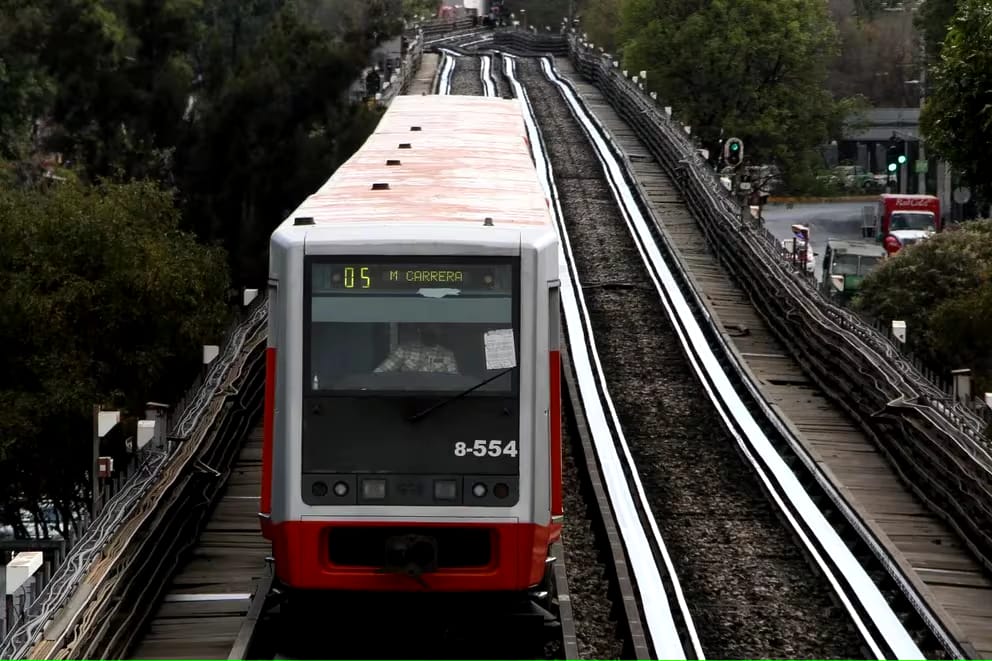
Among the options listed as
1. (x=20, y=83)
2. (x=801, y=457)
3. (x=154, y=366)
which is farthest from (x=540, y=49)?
(x=801, y=457)

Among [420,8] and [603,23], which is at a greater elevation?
[420,8]

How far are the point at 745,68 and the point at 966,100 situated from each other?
50.8 meters

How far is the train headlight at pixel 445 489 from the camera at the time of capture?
1188cm

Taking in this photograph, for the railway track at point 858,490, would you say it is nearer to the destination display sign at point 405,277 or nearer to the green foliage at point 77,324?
the destination display sign at point 405,277

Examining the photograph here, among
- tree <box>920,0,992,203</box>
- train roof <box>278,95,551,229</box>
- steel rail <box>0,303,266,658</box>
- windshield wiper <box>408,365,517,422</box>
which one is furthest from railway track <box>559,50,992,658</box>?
steel rail <box>0,303,266,658</box>

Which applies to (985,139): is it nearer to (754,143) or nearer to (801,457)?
(801,457)

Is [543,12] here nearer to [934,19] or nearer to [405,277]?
[934,19]

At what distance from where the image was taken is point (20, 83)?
53.8 meters

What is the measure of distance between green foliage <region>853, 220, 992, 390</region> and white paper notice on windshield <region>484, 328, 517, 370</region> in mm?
18004

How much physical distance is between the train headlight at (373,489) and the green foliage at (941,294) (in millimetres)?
18441

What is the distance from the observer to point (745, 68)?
7312cm

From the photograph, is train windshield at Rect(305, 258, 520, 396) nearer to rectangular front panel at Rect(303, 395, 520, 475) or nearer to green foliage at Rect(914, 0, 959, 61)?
rectangular front panel at Rect(303, 395, 520, 475)

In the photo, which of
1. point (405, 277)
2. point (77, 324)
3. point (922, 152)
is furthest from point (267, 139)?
point (405, 277)

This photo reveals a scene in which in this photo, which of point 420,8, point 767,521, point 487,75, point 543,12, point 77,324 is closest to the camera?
point 767,521
